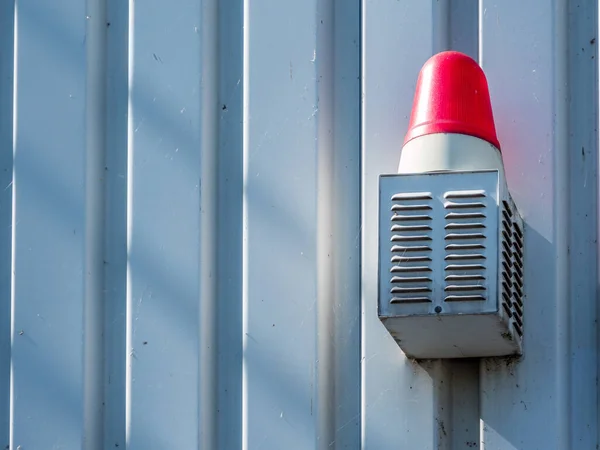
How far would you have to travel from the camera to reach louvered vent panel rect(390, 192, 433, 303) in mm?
2855

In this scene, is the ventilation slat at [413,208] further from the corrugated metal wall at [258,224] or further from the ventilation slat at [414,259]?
the corrugated metal wall at [258,224]

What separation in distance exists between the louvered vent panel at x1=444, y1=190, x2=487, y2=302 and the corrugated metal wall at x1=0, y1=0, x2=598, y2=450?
25 centimetres

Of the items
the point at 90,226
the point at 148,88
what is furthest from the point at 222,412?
the point at 148,88

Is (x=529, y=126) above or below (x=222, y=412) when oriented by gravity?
above

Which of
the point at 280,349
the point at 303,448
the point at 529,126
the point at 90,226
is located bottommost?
the point at 303,448

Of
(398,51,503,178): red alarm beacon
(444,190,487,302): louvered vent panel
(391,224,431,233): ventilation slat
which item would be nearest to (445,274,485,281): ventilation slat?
(444,190,487,302): louvered vent panel

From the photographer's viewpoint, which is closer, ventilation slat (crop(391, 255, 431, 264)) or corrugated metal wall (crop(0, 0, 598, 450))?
ventilation slat (crop(391, 255, 431, 264))

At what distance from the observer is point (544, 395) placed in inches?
117

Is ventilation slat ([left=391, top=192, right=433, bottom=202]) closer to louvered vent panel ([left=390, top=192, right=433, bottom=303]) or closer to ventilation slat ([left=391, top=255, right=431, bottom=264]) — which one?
louvered vent panel ([left=390, top=192, right=433, bottom=303])

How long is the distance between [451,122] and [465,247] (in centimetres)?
28

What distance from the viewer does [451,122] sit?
9.78 ft

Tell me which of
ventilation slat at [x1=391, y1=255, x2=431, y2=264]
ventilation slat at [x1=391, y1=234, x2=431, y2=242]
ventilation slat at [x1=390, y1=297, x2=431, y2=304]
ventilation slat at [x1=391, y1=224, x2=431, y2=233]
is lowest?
ventilation slat at [x1=390, y1=297, x2=431, y2=304]

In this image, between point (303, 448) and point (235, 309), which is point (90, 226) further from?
point (303, 448)

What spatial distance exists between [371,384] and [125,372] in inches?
21.3
